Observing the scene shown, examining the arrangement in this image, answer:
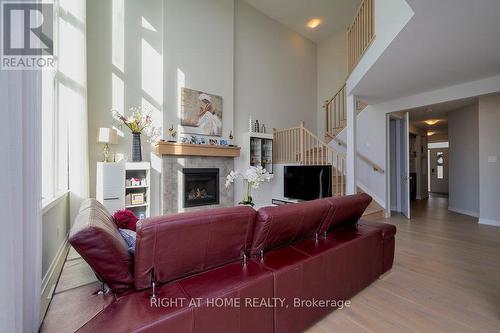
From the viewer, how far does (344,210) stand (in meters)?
2.07

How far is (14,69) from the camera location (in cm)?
80

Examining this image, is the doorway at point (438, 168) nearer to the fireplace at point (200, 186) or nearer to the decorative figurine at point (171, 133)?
the fireplace at point (200, 186)

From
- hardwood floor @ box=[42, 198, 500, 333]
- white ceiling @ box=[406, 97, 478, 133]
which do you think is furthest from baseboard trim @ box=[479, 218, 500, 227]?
white ceiling @ box=[406, 97, 478, 133]

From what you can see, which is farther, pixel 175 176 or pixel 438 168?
pixel 438 168

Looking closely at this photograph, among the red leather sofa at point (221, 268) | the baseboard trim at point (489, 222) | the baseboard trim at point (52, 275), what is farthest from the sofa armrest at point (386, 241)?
the baseboard trim at point (489, 222)

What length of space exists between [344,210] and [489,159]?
4.75m

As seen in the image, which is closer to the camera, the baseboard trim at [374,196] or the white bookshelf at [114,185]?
the white bookshelf at [114,185]

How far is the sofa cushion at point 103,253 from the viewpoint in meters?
0.96

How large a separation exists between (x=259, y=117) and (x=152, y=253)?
5249mm

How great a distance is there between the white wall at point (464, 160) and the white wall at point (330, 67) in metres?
3.09

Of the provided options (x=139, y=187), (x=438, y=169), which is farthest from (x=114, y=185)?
(x=438, y=169)

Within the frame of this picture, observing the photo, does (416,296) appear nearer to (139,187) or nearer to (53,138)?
(139,187)

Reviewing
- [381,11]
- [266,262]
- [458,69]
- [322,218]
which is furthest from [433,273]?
[381,11]

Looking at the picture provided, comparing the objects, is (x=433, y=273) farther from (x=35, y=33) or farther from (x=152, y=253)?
(x=35, y=33)
